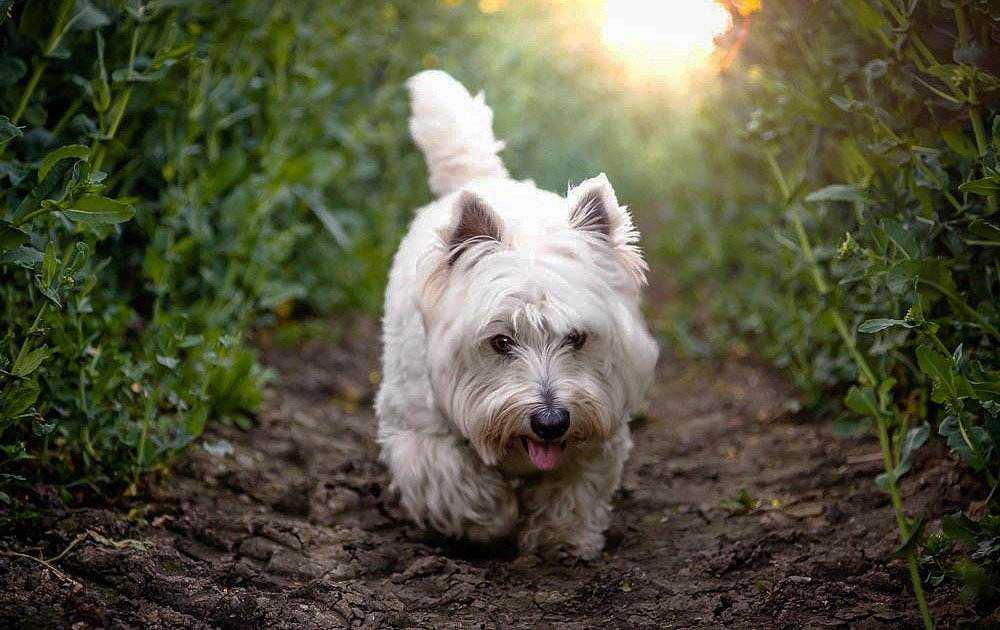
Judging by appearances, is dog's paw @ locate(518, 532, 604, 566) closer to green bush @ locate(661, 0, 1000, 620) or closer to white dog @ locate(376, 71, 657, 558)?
white dog @ locate(376, 71, 657, 558)

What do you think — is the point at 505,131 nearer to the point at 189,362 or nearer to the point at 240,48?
the point at 240,48

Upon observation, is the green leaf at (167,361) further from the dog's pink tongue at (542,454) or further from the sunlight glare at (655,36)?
the sunlight glare at (655,36)

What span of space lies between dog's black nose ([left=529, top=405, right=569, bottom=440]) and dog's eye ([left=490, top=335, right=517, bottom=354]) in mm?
224

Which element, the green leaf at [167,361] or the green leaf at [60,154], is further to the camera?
the green leaf at [167,361]

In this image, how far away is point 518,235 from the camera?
10.4 feet

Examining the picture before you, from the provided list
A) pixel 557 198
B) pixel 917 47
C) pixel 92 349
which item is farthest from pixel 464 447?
pixel 917 47

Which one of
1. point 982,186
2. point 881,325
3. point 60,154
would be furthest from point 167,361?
point 982,186

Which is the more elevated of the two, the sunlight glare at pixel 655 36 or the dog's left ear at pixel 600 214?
the dog's left ear at pixel 600 214

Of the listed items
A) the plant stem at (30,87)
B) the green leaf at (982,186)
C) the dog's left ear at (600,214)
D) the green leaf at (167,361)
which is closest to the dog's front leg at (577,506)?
the dog's left ear at (600,214)

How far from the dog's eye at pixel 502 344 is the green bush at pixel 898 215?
1034 mm

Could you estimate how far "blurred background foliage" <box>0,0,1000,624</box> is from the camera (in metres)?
2.78

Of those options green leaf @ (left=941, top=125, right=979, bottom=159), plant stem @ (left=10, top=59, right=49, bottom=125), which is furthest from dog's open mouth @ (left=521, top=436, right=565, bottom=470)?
plant stem @ (left=10, top=59, right=49, bottom=125)

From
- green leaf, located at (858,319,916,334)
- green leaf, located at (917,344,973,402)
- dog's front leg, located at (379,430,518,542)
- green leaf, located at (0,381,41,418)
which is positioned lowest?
dog's front leg, located at (379,430,518,542)

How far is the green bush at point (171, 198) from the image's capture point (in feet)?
9.71
